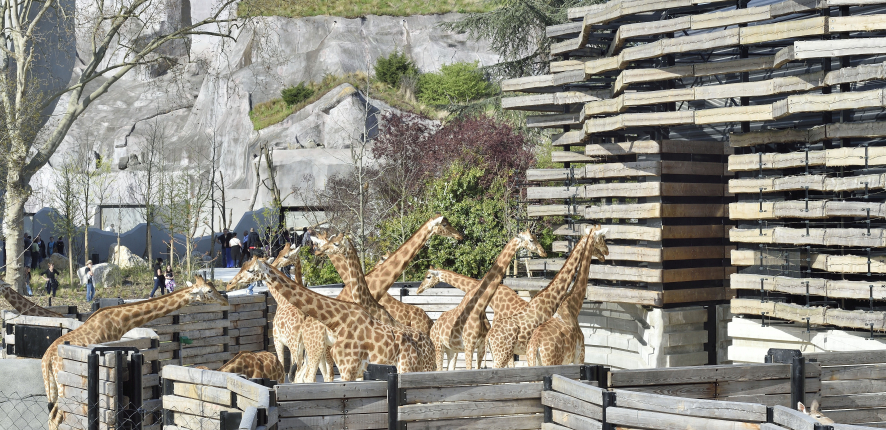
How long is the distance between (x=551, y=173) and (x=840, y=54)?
6142 mm

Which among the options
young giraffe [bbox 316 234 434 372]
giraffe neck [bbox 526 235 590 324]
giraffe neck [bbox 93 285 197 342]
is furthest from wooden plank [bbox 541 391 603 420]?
giraffe neck [bbox 93 285 197 342]

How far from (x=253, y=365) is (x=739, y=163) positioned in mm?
7370

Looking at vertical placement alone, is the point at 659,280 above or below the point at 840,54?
below

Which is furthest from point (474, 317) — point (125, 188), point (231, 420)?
point (125, 188)

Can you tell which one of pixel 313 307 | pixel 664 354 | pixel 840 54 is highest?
pixel 840 54

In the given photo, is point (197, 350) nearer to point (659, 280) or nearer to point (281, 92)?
point (659, 280)

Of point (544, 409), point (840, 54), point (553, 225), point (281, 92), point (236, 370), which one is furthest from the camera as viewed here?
point (281, 92)

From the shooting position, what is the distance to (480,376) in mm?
7711

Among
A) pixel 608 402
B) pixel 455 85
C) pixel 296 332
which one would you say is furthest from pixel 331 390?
pixel 455 85

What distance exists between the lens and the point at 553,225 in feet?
80.8

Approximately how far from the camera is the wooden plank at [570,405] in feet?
22.6

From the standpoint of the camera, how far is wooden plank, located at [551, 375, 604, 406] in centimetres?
682

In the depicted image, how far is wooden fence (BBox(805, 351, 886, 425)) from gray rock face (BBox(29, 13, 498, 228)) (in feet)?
132

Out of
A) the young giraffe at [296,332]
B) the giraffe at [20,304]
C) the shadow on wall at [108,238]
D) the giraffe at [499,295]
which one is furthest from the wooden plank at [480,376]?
the shadow on wall at [108,238]
